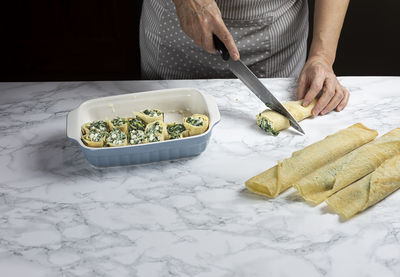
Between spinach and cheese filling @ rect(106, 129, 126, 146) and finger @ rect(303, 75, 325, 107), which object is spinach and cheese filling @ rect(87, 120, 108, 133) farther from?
finger @ rect(303, 75, 325, 107)

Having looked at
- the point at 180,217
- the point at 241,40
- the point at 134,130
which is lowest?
the point at 180,217

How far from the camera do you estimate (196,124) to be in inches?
51.6

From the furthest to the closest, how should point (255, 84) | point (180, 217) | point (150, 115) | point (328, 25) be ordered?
point (328, 25) → point (255, 84) → point (150, 115) → point (180, 217)

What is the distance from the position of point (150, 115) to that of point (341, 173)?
529mm

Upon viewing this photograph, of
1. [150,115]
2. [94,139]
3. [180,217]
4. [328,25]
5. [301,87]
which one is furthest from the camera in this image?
[328,25]

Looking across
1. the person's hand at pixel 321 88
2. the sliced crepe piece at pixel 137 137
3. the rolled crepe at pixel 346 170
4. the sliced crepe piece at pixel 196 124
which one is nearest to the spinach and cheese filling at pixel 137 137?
the sliced crepe piece at pixel 137 137

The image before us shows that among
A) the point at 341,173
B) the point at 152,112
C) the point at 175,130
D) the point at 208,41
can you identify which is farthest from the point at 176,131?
the point at 341,173

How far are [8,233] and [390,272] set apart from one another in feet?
2.72

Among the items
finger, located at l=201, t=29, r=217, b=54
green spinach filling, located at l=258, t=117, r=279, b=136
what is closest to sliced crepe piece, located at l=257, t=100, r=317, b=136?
green spinach filling, located at l=258, t=117, r=279, b=136

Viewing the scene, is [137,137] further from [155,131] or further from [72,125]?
[72,125]

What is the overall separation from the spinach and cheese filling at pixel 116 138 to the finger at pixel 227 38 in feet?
1.31

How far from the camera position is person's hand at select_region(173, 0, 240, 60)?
4.66 ft

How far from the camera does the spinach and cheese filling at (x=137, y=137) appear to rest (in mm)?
1269

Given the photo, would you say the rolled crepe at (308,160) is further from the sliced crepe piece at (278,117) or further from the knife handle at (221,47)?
the knife handle at (221,47)
